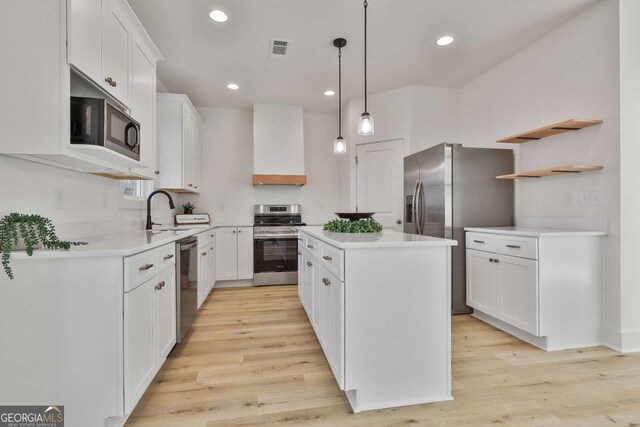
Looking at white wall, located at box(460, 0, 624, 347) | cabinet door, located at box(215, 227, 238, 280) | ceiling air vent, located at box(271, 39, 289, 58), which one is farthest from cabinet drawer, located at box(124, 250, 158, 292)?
white wall, located at box(460, 0, 624, 347)

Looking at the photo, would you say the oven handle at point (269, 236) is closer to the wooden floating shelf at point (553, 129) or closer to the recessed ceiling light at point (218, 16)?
the recessed ceiling light at point (218, 16)

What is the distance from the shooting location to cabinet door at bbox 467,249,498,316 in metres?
2.78

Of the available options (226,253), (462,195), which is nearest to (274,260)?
(226,253)

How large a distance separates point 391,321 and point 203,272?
2507 millimetres

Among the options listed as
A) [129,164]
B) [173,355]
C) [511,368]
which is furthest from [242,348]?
[511,368]

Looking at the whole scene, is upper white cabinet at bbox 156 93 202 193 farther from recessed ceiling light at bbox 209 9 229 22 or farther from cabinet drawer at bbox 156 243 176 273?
cabinet drawer at bbox 156 243 176 273

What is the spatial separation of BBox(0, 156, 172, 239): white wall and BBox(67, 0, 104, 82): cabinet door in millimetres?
620

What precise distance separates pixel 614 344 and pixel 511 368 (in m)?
1.00

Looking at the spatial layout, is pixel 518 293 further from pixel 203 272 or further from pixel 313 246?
pixel 203 272

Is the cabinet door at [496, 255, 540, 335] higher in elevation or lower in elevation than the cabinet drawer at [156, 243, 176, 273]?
lower

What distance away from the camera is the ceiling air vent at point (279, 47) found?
2934mm

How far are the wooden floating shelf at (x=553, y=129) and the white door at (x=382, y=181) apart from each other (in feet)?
4.65

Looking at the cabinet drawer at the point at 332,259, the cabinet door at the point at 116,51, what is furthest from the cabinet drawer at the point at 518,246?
the cabinet door at the point at 116,51

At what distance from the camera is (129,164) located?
7.09 feet
